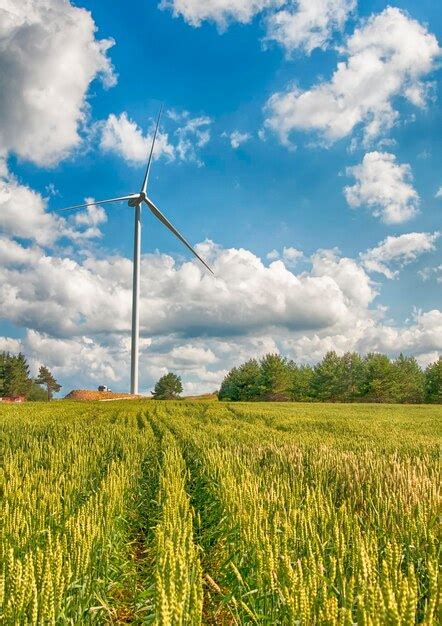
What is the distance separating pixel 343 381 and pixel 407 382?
44.1ft

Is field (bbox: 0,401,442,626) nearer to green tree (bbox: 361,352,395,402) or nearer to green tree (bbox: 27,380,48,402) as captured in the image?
green tree (bbox: 361,352,395,402)

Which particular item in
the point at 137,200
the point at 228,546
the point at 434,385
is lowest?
the point at 228,546

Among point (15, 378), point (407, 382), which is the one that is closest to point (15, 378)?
point (15, 378)

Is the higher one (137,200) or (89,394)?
(137,200)

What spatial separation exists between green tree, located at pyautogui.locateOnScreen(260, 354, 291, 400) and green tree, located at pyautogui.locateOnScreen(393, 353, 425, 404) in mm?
23562

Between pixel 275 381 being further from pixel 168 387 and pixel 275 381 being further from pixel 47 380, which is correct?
pixel 47 380

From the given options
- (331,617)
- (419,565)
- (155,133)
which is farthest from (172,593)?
(155,133)

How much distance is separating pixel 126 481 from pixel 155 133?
6644cm

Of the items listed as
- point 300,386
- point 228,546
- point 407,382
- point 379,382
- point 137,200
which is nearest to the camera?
point 228,546

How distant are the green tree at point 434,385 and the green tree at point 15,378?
312 ft

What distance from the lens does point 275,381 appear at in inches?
4653

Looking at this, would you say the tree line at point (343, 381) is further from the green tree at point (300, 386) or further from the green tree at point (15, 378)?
the green tree at point (15, 378)

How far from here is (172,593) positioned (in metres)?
3.08

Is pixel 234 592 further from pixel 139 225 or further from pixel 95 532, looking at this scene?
pixel 139 225
